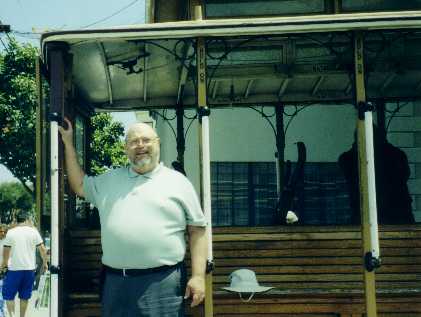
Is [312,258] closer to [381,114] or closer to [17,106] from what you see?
[381,114]

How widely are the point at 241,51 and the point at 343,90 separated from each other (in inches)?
70.6

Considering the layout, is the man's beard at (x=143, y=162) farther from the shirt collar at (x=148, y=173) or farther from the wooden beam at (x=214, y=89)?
the wooden beam at (x=214, y=89)

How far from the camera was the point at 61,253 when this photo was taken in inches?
184

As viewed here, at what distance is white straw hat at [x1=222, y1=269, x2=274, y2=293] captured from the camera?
195 inches

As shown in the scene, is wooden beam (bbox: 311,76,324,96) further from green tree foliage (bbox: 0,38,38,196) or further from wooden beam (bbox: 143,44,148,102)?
green tree foliage (bbox: 0,38,38,196)

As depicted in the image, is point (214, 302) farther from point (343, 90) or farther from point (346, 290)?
point (343, 90)

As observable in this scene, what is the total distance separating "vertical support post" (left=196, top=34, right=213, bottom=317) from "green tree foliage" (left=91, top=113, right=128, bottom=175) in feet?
57.5

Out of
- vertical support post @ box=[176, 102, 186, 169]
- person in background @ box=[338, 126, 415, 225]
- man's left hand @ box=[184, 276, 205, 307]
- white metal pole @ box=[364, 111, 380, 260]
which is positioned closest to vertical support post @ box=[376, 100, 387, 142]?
person in background @ box=[338, 126, 415, 225]

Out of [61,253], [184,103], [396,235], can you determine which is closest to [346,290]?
[396,235]

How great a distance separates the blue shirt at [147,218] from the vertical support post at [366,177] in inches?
56.0

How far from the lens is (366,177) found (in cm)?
469

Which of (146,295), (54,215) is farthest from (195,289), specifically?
(54,215)

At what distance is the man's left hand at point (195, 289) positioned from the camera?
3900mm

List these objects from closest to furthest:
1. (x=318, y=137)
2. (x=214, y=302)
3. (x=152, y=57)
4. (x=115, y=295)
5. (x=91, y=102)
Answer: (x=115, y=295)
(x=214, y=302)
(x=152, y=57)
(x=91, y=102)
(x=318, y=137)
